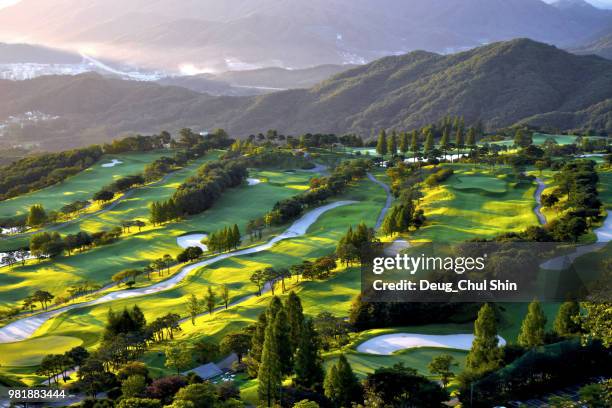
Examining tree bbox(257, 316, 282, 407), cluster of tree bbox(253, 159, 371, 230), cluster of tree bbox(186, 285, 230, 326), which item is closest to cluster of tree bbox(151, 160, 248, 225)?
cluster of tree bbox(253, 159, 371, 230)

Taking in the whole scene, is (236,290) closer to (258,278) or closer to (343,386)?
(258,278)

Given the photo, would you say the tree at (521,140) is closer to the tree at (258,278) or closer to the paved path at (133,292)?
the paved path at (133,292)

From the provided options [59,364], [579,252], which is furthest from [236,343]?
[579,252]

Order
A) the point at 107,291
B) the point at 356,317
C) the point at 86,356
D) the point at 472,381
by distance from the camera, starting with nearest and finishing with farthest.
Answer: the point at 472,381
the point at 86,356
the point at 356,317
the point at 107,291

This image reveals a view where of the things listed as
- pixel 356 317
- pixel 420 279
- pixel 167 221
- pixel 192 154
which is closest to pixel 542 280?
pixel 420 279

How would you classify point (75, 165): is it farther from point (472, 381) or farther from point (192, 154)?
point (472, 381)

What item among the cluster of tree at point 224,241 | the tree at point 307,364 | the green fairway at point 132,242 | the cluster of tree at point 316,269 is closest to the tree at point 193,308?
the cluster of tree at point 316,269

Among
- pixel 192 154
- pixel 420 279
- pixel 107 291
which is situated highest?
pixel 192 154
